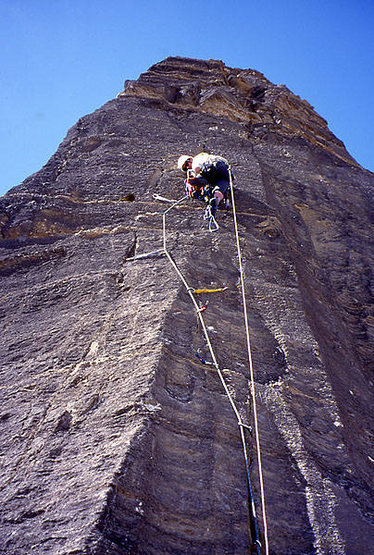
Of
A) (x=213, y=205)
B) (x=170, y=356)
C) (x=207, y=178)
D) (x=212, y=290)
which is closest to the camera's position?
(x=170, y=356)

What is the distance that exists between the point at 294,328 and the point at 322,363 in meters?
0.36

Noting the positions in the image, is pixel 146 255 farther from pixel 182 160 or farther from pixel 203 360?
pixel 182 160

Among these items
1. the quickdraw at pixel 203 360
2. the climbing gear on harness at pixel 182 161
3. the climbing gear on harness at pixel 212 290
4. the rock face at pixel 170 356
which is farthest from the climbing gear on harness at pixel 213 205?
the quickdraw at pixel 203 360

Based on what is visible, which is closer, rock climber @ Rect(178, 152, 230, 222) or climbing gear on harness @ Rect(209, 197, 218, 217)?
climbing gear on harness @ Rect(209, 197, 218, 217)

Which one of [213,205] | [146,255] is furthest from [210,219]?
[146,255]

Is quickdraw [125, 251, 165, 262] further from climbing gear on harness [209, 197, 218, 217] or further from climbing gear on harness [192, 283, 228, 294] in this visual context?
climbing gear on harness [209, 197, 218, 217]

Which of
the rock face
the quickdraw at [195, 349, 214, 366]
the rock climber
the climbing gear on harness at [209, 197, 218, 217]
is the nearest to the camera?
the rock face

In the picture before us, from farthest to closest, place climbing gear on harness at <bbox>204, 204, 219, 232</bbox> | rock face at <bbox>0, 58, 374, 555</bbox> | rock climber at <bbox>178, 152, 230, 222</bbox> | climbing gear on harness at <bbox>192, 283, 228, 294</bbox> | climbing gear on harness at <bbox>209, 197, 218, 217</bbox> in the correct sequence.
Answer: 1. rock climber at <bbox>178, 152, 230, 222</bbox>
2. climbing gear on harness at <bbox>209, 197, 218, 217</bbox>
3. climbing gear on harness at <bbox>204, 204, 219, 232</bbox>
4. climbing gear on harness at <bbox>192, 283, 228, 294</bbox>
5. rock face at <bbox>0, 58, 374, 555</bbox>

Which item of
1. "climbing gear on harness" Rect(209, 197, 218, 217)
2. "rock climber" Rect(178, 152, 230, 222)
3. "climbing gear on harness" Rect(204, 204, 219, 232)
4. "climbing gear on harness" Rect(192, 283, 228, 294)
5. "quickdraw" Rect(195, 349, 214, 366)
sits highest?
"rock climber" Rect(178, 152, 230, 222)

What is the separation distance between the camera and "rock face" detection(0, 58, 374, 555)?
91.8 inches

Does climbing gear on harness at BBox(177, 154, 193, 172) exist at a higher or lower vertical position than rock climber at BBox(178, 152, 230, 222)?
higher

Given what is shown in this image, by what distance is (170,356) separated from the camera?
305 centimetres

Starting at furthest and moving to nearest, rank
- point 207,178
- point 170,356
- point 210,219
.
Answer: point 207,178 < point 210,219 < point 170,356

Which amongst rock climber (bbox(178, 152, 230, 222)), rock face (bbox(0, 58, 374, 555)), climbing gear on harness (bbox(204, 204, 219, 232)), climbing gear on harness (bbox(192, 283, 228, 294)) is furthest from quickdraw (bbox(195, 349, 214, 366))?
rock climber (bbox(178, 152, 230, 222))
